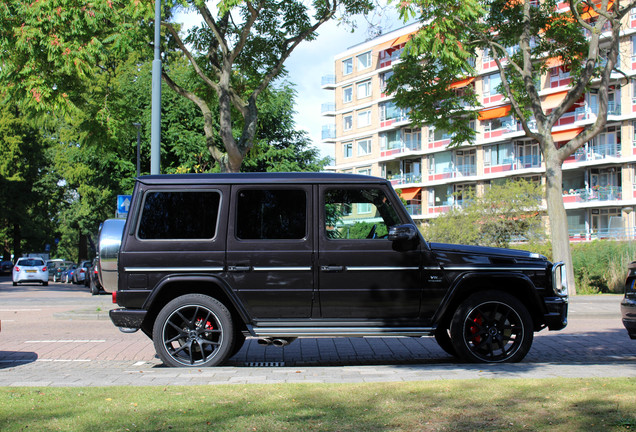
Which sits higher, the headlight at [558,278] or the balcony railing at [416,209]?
the balcony railing at [416,209]

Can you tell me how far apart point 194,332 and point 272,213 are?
61.5 inches

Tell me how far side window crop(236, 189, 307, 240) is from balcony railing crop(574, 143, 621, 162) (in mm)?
48527

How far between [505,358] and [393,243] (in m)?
1.79

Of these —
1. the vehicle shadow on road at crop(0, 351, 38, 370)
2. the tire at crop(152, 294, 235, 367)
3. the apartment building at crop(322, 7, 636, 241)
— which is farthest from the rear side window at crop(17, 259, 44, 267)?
the tire at crop(152, 294, 235, 367)

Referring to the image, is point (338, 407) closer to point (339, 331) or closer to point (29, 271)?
point (339, 331)

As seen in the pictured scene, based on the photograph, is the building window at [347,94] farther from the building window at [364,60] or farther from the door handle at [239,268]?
the door handle at [239,268]

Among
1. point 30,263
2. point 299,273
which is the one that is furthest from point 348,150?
point 299,273

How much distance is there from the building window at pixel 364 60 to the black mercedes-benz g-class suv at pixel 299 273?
220 ft

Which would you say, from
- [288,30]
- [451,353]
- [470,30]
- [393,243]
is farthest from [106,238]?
[470,30]

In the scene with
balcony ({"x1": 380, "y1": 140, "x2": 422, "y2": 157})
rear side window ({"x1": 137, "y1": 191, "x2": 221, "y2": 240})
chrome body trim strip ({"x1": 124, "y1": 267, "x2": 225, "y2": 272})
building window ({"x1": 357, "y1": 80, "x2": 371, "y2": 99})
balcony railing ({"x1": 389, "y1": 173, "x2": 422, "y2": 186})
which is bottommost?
chrome body trim strip ({"x1": 124, "y1": 267, "x2": 225, "y2": 272})

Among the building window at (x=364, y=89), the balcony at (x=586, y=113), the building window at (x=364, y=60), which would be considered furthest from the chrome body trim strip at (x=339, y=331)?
the building window at (x=364, y=60)

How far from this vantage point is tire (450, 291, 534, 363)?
7.49 meters

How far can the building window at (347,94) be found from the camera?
75.2 m

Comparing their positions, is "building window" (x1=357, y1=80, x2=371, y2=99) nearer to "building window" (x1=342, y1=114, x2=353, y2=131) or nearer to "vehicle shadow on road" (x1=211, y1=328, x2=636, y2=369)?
"building window" (x1=342, y1=114, x2=353, y2=131)
